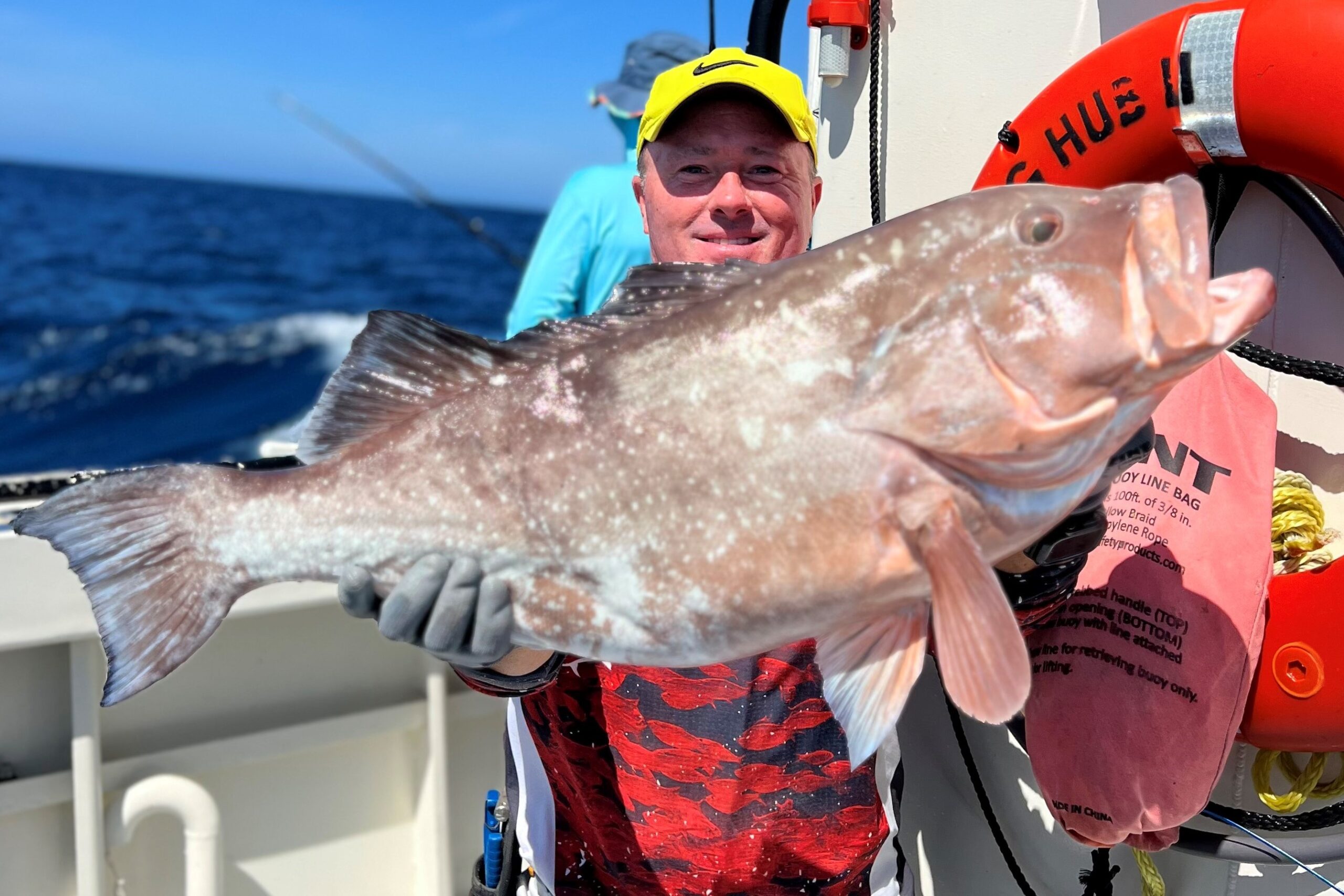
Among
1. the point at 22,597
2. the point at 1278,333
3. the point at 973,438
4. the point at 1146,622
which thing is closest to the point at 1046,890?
the point at 1146,622

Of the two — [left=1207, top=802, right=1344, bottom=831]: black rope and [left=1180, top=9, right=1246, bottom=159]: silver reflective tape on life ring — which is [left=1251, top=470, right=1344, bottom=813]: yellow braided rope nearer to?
[left=1207, top=802, right=1344, bottom=831]: black rope

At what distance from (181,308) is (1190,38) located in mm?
22940

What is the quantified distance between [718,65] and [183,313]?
2160cm

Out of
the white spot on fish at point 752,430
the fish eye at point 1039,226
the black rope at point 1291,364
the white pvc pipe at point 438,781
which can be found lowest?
the white pvc pipe at point 438,781

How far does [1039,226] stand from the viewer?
1.44 m

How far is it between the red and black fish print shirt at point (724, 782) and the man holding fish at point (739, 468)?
0.30 meters

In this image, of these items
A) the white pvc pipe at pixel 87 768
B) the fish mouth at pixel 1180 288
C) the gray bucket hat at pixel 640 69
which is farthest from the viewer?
the gray bucket hat at pixel 640 69

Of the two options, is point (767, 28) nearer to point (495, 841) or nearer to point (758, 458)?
point (758, 458)

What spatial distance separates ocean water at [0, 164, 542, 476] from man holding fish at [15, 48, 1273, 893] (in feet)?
14.4

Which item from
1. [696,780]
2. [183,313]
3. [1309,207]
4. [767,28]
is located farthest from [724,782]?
[183,313]

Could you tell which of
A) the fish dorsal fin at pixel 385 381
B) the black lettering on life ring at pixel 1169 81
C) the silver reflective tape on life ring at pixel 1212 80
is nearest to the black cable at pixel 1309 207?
the silver reflective tape on life ring at pixel 1212 80

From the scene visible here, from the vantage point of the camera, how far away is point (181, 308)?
22.0 m

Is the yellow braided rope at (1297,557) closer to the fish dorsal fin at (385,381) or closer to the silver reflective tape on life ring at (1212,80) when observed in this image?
the silver reflective tape on life ring at (1212,80)

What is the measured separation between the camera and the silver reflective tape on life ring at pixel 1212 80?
2.22m
